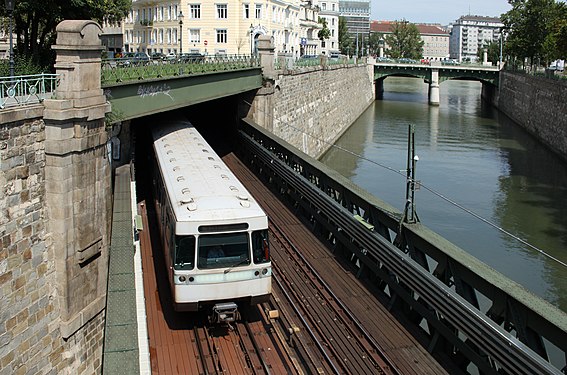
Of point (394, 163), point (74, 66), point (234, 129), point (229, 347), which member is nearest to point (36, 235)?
point (74, 66)

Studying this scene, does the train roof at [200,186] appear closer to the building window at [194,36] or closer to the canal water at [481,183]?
the canal water at [481,183]

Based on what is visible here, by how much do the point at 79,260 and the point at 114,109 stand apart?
4717 millimetres

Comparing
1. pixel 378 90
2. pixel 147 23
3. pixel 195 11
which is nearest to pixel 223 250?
pixel 195 11

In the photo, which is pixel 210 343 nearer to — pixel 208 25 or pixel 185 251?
pixel 185 251

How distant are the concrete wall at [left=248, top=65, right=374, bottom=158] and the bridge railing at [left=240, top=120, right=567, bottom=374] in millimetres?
14286

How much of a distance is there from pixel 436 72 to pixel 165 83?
81.2m

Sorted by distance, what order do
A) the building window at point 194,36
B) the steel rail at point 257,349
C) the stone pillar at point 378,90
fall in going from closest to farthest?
the steel rail at point 257,349 → the building window at point 194,36 → the stone pillar at point 378,90

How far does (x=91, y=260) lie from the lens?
50.8 ft

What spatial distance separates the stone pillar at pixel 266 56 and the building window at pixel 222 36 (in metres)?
29.7

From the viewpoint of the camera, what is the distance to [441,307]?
1155cm

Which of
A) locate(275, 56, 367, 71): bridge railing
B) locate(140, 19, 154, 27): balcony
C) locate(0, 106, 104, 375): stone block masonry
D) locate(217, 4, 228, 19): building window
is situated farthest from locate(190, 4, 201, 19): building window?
locate(0, 106, 104, 375): stone block masonry

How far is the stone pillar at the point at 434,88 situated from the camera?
95438 millimetres

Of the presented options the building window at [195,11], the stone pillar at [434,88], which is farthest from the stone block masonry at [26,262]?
the stone pillar at [434,88]

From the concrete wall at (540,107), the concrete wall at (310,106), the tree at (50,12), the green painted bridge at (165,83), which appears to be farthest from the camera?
the concrete wall at (540,107)
